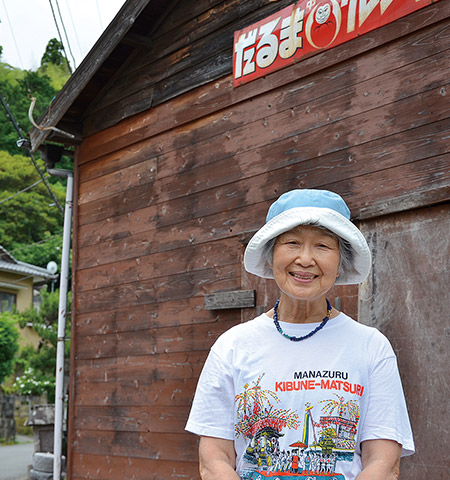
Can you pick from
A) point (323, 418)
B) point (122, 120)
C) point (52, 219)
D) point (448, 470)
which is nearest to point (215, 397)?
point (323, 418)

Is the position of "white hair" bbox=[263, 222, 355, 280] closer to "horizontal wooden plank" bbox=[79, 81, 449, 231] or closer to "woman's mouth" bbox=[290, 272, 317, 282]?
"woman's mouth" bbox=[290, 272, 317, 282]

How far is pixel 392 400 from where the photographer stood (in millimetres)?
2006

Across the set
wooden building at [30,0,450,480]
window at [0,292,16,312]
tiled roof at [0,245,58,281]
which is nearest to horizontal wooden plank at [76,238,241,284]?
wooden building at [30,0,450,480]

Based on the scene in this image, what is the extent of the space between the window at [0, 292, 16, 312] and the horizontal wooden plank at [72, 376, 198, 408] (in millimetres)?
24654

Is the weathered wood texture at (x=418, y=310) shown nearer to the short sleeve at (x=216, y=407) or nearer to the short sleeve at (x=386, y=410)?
the short sleeve at (x=386, y=410)

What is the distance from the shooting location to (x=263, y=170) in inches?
215

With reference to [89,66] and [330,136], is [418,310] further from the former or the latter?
[89,66]

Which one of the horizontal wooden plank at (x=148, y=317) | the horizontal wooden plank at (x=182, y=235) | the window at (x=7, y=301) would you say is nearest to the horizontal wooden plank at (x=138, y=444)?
the horizontal wooden plank at (x=148, y=317)

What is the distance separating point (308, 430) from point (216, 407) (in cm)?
30

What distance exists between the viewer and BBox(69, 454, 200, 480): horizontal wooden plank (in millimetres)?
5664

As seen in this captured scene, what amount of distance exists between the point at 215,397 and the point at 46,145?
6.56 m

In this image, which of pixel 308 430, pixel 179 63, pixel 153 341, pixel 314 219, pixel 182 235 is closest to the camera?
pixel 308 430

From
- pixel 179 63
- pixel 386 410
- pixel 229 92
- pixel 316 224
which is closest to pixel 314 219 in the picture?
pixel 316 224

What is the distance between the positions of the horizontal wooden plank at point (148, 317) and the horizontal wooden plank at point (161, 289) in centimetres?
5
